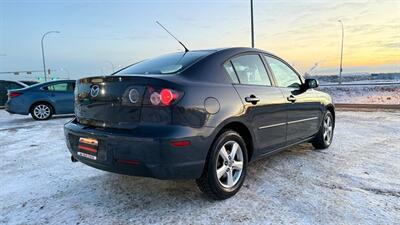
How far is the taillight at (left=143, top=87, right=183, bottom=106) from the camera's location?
271cm

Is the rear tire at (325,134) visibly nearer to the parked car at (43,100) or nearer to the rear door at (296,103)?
the rear door at (296,103)

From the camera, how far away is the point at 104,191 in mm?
3455

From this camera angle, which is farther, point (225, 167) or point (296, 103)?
point (296, 103)

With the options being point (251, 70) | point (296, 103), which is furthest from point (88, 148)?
point (296, 103)

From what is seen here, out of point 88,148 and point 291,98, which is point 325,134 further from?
point 88,148

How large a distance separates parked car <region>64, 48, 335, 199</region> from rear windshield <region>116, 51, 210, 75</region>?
0.02 meters

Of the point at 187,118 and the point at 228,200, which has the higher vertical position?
the point at 187,118

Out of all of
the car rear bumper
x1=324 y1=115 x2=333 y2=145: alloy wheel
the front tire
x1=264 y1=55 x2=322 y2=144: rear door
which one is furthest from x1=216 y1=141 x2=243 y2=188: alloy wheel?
x1=324 y1=115 x2=333 y2=145: alloy wheel

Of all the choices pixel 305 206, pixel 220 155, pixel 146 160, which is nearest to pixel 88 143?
pixel 146 160

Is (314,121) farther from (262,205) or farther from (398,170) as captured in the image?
(262,205)

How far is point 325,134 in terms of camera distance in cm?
521

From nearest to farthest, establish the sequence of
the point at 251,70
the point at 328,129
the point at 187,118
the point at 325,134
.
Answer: the point at 187,118 → the point at 251,70 → the point at 325,134 → the point at 328,129

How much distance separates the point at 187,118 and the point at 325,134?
327 centimetres

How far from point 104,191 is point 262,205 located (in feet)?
5.47
